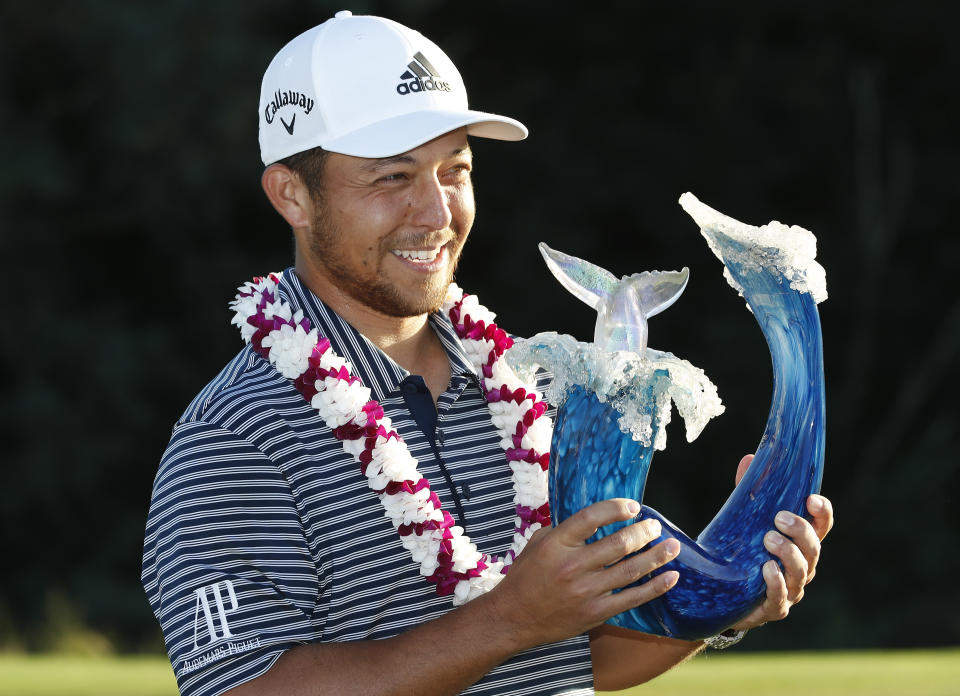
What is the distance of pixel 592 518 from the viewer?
214 centimetres

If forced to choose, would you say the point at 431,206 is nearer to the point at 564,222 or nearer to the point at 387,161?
the point at 387,161

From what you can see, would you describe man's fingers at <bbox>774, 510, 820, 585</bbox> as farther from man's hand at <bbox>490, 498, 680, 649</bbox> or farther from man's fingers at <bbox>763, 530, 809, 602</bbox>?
man's hand at <bbox>490, 498, 680, 649</bbox>

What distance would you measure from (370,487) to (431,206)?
61 cm

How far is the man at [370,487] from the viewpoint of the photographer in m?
2.33

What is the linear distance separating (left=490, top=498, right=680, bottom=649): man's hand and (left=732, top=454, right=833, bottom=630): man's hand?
0.19 metres

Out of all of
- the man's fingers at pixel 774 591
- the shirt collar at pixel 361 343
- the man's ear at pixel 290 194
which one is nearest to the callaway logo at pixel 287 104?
the man's ear at pixel 290 194

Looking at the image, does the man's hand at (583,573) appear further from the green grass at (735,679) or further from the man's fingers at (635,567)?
the green grass at (735,679)

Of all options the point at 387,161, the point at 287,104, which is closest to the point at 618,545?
the point at 387,161

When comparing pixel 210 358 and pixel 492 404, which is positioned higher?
pixel 210 358

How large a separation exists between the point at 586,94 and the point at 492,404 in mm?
14630

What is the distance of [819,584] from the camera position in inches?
604
